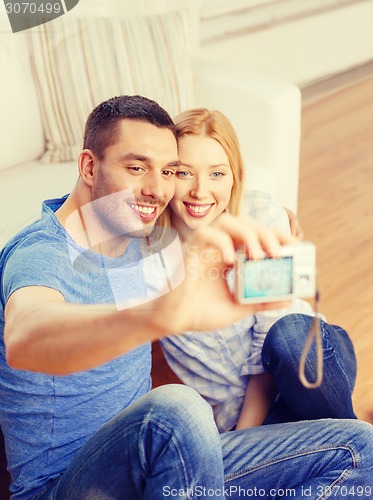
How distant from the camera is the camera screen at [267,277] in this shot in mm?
613

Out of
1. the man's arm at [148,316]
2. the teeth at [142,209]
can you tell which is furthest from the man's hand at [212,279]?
the teeth at [142,209]

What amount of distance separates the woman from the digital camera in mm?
505

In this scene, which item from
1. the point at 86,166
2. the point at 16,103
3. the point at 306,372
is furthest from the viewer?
the point at 16,103

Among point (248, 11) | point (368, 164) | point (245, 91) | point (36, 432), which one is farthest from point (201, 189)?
point (248, 11)

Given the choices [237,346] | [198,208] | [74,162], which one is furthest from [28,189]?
[237,346]

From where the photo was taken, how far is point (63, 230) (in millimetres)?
875

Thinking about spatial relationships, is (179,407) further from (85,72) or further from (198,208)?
(85,72)

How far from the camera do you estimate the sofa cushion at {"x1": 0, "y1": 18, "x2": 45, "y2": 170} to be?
150 centimetres

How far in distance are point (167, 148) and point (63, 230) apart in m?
0.23

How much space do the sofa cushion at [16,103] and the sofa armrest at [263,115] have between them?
42 centimetres

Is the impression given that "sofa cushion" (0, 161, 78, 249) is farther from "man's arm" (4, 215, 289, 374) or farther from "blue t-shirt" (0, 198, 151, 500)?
"man's arm" (4, 215, 289, 374)

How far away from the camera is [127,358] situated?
948 mm

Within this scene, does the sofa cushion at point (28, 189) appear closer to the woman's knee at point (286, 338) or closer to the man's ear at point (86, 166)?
the man's ear at point (86, 166)

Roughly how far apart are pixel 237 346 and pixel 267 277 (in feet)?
2.03
